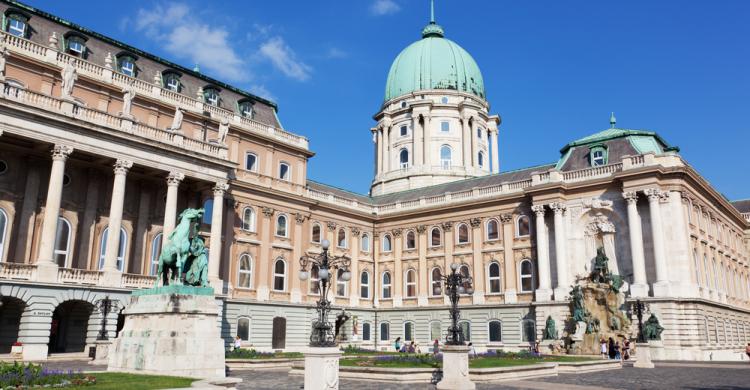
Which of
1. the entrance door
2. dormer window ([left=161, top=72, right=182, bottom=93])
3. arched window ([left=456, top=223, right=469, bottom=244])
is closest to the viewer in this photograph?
dormer window ([left=161, top=72, right=182, bottom=93])

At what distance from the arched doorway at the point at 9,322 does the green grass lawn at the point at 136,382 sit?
1881 centimetres

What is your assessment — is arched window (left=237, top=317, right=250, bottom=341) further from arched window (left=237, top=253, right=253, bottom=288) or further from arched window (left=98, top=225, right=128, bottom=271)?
arched window (left=98, top=225, right=128, bottom=271)

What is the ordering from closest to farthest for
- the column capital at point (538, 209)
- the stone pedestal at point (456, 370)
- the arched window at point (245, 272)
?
the stone pedestal at point (456, 370), the arched window at point (245, 272), the column capital at point (538, 209)

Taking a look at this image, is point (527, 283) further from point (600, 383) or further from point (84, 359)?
point (84, 359)

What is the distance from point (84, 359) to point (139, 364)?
14.6 metres

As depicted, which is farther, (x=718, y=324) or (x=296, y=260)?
(x=296, y=260)

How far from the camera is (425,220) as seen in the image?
53688 millimetres

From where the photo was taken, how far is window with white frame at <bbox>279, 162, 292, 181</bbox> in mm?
48644

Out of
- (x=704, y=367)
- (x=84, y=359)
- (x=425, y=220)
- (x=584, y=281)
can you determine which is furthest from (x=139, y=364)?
(x=425, y=220)

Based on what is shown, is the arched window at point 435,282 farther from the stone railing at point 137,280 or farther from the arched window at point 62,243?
the arched window at point 62,243

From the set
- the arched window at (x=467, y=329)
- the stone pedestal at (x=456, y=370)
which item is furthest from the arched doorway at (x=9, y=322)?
the arched window at (x=467, y=329)

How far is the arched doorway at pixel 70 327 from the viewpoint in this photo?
112ft

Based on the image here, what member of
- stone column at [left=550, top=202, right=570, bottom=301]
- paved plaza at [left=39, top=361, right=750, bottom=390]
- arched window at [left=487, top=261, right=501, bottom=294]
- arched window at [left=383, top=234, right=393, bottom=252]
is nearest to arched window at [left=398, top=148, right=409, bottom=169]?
arched window at [left=383, top=234, right=393, bottom=252]

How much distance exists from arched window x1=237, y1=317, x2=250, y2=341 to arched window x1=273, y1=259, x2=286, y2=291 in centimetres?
394
